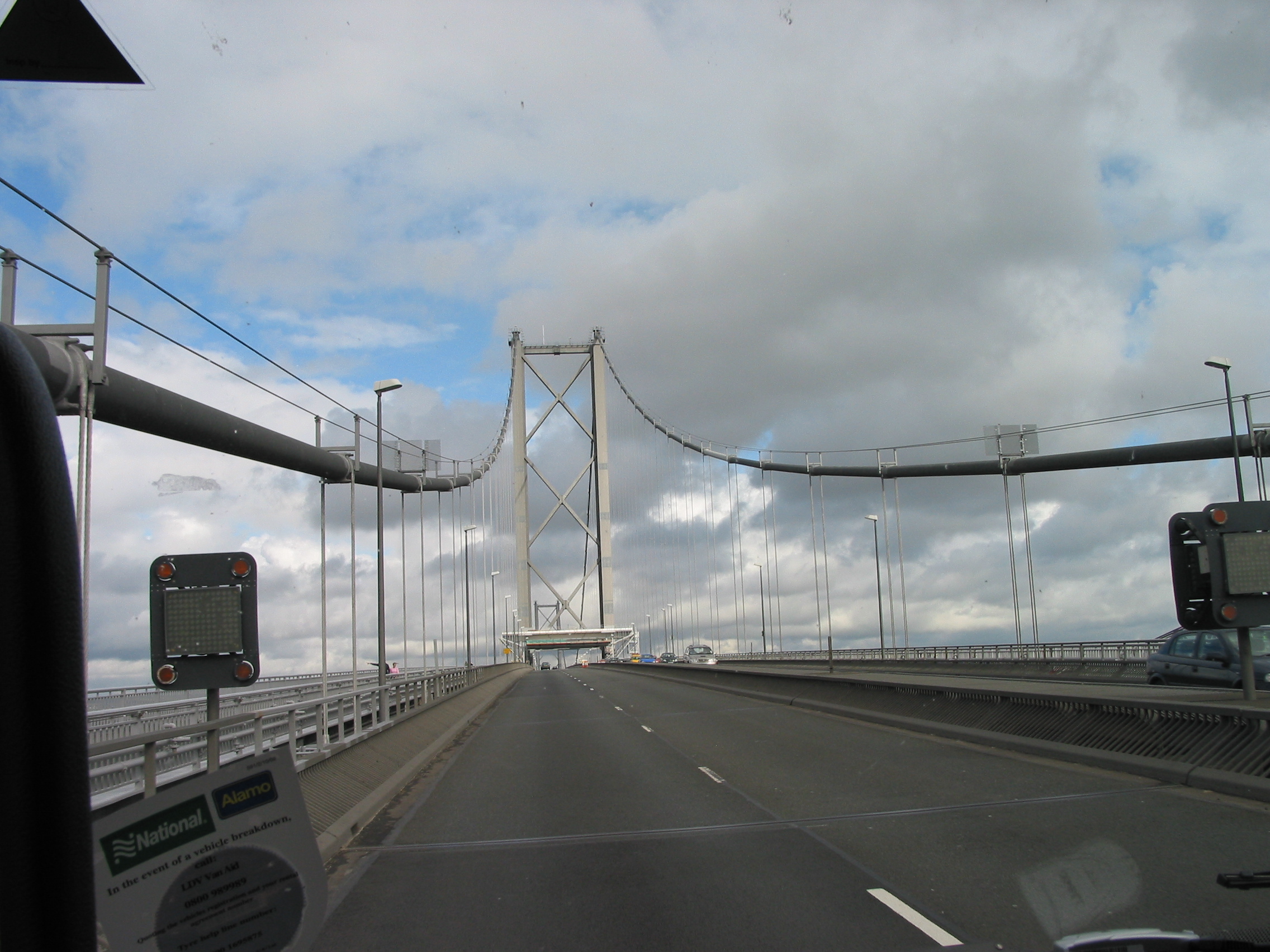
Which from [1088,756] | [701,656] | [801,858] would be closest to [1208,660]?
[1088,756]

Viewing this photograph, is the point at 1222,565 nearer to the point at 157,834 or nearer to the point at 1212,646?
the point at 1212,646

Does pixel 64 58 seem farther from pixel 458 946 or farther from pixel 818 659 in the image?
pixel 818 659

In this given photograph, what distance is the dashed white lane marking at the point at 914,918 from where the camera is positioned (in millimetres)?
5750

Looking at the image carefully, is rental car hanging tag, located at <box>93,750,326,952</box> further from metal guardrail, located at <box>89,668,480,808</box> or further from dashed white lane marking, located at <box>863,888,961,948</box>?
dashed white lane marking, located at <box>863,888,961,948</box>

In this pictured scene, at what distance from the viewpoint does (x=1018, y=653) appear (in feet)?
143

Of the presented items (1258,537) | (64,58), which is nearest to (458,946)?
(64,58)

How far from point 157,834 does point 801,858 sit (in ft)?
20.9

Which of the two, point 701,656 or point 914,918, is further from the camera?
point 701,656

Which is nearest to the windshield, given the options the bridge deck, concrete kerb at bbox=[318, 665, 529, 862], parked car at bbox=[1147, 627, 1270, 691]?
parked car at bbox=[1147, 627, 1270, 691]

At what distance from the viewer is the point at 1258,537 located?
12188 millimetres

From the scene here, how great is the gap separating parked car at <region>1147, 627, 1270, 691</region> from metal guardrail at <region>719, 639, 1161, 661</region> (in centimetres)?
564

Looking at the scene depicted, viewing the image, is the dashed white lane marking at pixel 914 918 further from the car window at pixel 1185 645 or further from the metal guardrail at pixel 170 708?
the car window at pixel 1185 645

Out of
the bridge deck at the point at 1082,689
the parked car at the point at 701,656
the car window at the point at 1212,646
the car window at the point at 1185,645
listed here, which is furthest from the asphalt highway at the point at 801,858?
the parked car at the point at 701,656

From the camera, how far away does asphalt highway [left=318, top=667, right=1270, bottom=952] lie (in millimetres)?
6184
